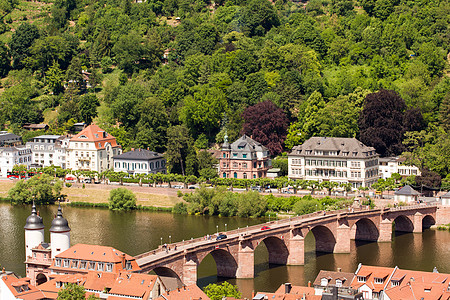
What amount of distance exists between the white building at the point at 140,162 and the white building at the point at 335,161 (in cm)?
2195

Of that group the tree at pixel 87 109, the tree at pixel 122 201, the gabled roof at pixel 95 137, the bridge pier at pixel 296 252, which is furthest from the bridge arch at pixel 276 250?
the tree at pixel 87 109

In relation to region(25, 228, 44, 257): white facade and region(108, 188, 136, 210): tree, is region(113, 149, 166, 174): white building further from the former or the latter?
region(25, 228, 44, 257): white facade

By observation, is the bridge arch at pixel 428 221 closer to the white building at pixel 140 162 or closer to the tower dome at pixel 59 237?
the white building at pixel 140 162

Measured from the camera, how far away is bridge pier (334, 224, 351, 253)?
106250mm

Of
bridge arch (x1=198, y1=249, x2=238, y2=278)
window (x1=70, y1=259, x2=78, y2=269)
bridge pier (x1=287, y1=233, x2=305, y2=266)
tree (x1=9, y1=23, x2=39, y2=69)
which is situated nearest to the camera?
window (x1=70, y1=259, x2=78, y2=269)

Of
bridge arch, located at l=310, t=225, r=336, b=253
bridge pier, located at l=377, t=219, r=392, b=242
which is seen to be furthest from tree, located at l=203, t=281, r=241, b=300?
bridge pier, located at l=377, t=219, r=392, b=242

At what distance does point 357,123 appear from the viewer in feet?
463

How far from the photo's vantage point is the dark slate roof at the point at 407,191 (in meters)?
123

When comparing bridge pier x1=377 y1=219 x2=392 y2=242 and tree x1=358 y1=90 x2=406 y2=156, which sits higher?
tree x1=358 y1=90 x2=406 y2=156

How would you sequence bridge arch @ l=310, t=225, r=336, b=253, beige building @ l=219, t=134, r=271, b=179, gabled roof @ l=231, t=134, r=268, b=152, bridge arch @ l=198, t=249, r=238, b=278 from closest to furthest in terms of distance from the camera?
bridge arch @ l=198, t=249, r=238, b=278
bridge arch @ l=310, t=225, r=336, b=253
beige building @ l=219, t=134, r=271, b=179
gabled roof @ l=231, t=134, r=268, b=152

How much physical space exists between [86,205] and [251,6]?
204 ft

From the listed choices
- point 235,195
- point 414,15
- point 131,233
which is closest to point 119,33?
point 414,15

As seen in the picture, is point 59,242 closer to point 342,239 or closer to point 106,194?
point 342,239

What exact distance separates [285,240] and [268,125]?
44.3 metres
